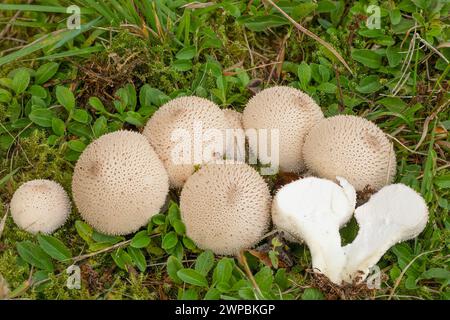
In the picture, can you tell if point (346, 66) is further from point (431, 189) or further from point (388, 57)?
point (431, 189)

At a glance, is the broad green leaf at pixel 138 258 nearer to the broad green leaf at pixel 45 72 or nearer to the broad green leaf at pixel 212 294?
the broad green leaf at pixel 212 294

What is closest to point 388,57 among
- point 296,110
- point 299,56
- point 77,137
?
point 299,56

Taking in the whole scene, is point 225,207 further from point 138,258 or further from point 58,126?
point 58,126

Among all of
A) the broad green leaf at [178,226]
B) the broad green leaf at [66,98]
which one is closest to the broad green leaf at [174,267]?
the broad green leaf at [178,226]

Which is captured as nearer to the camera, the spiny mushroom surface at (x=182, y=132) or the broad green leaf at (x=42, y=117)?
the spiny mushroom surface at (x=182, y=132)

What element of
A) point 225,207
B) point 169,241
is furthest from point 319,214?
point 169,241
